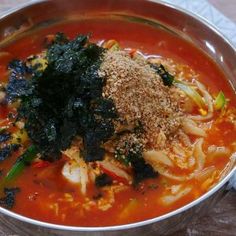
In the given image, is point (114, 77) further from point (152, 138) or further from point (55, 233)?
point (55, 233)

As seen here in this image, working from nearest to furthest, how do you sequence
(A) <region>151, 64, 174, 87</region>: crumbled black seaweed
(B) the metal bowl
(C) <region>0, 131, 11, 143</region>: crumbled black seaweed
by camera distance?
1. (C) <region>0, 131, 11, 143</region>: crumbled black seaweed
2. (A) <region>151, 64, 174, 87</region>: crumbled black seaweed
3. (B) the metal bowl

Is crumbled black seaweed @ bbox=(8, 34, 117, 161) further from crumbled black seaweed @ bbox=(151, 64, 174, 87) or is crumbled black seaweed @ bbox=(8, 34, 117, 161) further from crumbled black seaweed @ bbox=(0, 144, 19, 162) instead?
crumbled black seaweed @ bbox=(151, 64, 174, 87)

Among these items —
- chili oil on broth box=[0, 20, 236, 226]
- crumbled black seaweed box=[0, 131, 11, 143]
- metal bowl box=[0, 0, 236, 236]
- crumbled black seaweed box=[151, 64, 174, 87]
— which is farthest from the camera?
metal bowl box=[0, 0, 236, 236]

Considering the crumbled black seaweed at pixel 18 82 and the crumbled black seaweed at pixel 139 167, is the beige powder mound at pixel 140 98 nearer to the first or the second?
the crumbled black seaweed at pixel 139 167

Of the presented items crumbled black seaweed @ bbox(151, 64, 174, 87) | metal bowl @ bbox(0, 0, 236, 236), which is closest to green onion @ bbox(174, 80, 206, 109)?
crumbled black seaweed @ bbox(151, 64, 174, 87)

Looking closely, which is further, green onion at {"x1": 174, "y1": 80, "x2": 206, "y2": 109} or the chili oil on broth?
green onion at {"x1": 174, "y1": 80, "x2": 206, "y2": 109}

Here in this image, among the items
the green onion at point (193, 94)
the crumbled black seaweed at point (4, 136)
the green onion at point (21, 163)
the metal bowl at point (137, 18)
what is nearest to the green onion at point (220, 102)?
the green onion at point (193, 94)

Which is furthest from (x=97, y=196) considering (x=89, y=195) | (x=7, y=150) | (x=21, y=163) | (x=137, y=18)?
(x=137, y=18)

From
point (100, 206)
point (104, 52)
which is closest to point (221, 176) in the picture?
point (100, 206)
